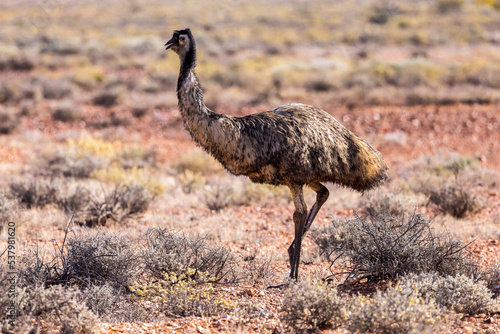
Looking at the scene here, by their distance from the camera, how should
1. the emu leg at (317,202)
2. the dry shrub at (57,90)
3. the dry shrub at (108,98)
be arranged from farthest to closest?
the dry shrub at (57,90)
the dry shrub at (108,98)
the emu leg at (317,202)

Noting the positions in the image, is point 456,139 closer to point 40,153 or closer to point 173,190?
point 173,190

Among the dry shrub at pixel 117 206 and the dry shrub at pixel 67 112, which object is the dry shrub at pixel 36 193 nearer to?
the dry shrub at pixel 117 206

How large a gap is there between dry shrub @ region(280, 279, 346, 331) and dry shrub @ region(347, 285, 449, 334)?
166mm

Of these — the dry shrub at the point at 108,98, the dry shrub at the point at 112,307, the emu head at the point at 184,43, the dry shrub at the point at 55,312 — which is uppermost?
the emu head at the point at 184,43

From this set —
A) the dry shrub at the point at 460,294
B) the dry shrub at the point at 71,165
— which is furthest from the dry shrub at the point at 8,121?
the dry shrub at the point at 460,294

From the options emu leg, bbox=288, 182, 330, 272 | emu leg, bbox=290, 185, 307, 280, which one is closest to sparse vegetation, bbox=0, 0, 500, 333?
emu leg, bbox=290, 185, 307, 280

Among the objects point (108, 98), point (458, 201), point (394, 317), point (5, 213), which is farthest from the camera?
point (108, 98)

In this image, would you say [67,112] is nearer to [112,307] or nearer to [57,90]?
[57,90]

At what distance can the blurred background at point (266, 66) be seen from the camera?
58.6ft

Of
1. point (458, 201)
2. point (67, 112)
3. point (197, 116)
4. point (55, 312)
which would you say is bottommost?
point (55, 312)

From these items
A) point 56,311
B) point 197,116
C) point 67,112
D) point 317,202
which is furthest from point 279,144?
point 67,112

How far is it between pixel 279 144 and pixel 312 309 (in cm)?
168

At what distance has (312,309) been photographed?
14.0ft

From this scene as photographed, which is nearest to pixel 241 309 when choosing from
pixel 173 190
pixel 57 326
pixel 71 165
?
pixel 57 326
